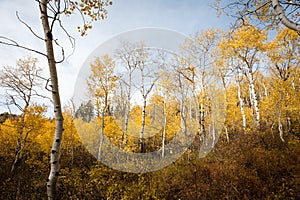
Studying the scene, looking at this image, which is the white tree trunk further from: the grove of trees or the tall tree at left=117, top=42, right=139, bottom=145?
the tall tree at left=117, top=42, right=139, bottom=145

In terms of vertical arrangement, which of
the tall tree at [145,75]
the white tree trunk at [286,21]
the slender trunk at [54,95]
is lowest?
the slender trunk at [54,95]

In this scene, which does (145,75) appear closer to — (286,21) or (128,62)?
(128,62)

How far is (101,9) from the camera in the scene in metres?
3.63

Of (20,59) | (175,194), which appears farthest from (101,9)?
(20,59)

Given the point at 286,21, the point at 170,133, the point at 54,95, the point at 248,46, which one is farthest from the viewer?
the point at 170,133

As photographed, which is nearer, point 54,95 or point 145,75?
point 54,95

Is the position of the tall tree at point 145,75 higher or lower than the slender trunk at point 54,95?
higher

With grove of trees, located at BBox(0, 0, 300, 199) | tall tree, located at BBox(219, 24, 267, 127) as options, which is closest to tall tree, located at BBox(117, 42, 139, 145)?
grove of trees, located at BBox(0, 0, 300, 199)

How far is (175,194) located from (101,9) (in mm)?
7103

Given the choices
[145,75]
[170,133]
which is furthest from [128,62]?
[170,133]

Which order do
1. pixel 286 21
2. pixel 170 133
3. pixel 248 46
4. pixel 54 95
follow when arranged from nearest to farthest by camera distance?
pixel 54 95 → pixel 286 21 → pixel 248 46 → pixel 170 133

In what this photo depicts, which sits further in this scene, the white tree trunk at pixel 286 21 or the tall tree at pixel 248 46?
the tall tree at pixel 248 46

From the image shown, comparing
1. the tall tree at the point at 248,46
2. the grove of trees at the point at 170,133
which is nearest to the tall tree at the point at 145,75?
the grove of trees at the point at 170,133

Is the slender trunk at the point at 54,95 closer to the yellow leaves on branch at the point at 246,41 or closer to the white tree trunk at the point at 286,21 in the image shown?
the white tree trunk at the point at 286,21
